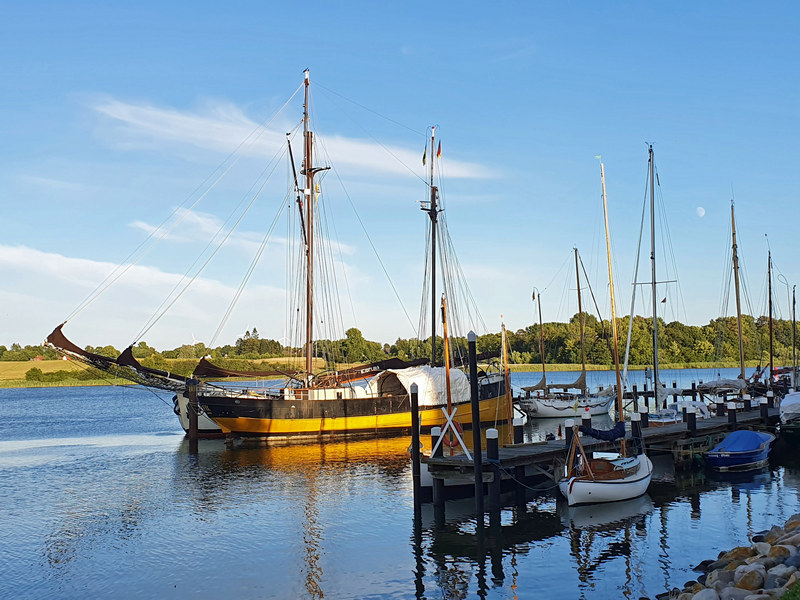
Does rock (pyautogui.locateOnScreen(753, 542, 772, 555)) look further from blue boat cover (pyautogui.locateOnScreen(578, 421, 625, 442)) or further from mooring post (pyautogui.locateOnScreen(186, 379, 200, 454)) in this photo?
mooring post (pyautogui.locateOnScreen(186, 379, 200, 454))

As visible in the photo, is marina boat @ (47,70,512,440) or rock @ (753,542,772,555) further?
marina boat @ (47,70,512,440)

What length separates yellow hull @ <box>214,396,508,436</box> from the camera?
A: 42281mm

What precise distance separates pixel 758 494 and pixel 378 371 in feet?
100

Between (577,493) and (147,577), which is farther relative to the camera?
(577,493)

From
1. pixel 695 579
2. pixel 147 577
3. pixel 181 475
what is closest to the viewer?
pixel 695 579

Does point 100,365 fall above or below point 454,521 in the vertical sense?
above

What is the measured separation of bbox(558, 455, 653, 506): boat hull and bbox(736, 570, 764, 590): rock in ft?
29.7

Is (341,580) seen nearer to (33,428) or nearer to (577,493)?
(577,493)

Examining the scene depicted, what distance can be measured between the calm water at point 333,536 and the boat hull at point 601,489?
0.37 m

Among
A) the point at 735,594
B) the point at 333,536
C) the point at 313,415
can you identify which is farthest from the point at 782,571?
the point at 313,415

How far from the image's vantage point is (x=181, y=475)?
3319cm

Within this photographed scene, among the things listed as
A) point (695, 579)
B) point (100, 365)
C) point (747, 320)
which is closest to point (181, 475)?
point (100, 365)

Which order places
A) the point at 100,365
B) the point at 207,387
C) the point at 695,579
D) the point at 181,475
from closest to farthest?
the point at 695,579 < the point at 181,475 < the point at 100,365 < the point at 207,387

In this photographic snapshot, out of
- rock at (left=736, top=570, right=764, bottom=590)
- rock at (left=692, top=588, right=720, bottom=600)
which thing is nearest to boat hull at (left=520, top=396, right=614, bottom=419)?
rock at (left=736, top=570, right=764, bottom=590)
